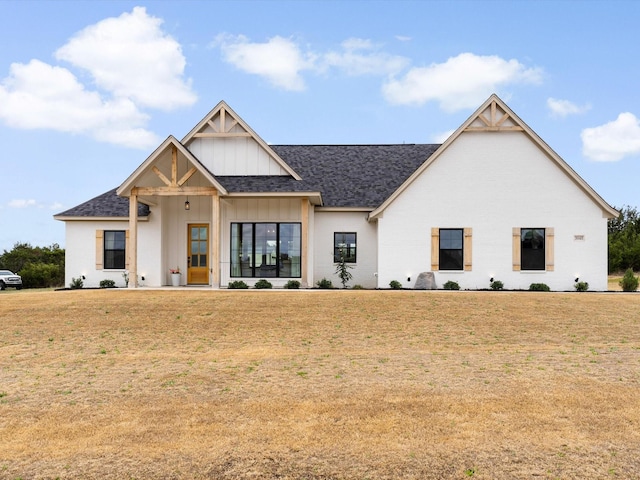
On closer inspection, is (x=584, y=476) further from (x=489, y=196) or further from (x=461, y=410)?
(x=489, y=196)

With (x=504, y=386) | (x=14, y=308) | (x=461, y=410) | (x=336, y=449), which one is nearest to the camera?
(x=336, y=449)

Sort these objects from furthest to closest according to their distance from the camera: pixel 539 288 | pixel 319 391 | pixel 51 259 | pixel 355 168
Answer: pixel 51 259, pixel 355 168, pixel 539 288, pixel 319 391

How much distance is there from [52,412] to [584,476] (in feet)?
21.5

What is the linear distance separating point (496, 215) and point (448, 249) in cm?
223

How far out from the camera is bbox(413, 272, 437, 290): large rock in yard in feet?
67.9

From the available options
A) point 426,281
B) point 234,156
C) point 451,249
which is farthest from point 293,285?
point 451,249

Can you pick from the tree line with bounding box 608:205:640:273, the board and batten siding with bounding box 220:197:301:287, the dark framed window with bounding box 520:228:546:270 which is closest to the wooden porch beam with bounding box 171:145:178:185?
the board and batten siding with bounding box 220:197:301:287

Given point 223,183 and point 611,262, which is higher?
point 223,183

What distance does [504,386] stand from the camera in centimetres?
858

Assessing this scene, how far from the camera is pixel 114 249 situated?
23156 millimetres

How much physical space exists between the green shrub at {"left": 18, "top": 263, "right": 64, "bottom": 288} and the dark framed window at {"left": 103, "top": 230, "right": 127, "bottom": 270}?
1763 cm

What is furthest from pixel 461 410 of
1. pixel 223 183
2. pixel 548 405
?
pixel 223 183

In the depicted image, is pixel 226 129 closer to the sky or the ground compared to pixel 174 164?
closer to the sky

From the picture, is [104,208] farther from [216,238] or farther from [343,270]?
[343,270]
